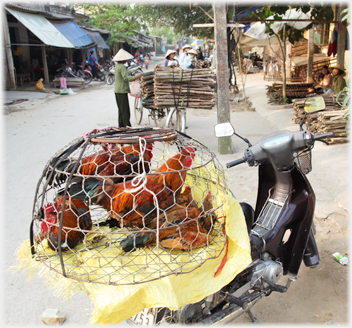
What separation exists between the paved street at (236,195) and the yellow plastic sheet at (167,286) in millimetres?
244

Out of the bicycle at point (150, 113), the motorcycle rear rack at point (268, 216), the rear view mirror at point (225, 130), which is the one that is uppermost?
the rear view mirror at point (225, 130)

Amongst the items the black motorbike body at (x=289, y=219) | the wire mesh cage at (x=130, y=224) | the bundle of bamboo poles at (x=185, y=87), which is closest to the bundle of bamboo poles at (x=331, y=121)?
the bundle of bamboo poles at (x=185, y=87)

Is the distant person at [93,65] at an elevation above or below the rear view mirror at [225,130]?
above

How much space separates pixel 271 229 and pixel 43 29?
16514mm

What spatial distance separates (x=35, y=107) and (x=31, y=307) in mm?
10157

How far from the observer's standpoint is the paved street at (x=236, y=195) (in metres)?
2.30

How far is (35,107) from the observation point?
11266 millimetres

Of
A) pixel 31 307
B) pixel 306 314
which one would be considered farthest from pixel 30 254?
pixel 306 314

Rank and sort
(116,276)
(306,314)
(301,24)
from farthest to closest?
1. (301,24)
2. (306,314)
3. (116,276)

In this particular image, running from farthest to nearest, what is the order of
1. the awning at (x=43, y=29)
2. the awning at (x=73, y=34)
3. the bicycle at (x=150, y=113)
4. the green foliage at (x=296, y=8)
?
the awning at (x=73, y=34) < the awning at (x=43, y=29) < the bicycle at (x=150, y=113) < the green foliage at (x=296, y=8)

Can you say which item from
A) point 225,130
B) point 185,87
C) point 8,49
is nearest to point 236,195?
point 225,130

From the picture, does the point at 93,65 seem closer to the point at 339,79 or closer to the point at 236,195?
the point at 339,79

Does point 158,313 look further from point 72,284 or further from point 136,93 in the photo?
point 136,93

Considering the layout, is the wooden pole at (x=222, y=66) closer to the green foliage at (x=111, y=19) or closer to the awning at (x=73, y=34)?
the awning at (x=73, y=34)
